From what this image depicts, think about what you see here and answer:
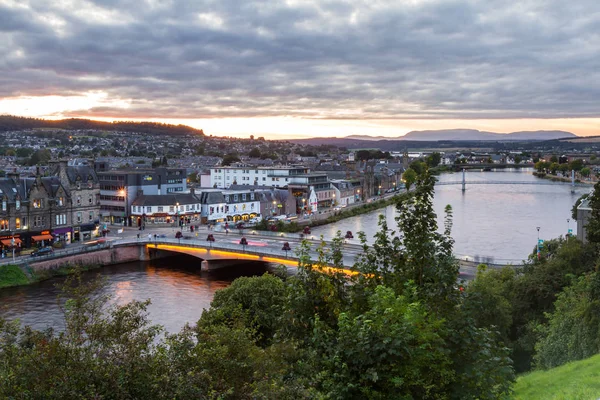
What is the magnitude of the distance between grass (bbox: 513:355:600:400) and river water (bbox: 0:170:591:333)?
875cm

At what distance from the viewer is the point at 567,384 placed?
9.95m

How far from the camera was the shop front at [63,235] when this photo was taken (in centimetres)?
3843

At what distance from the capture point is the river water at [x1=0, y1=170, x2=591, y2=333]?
82.5ft

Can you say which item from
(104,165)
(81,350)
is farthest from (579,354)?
(104,165)

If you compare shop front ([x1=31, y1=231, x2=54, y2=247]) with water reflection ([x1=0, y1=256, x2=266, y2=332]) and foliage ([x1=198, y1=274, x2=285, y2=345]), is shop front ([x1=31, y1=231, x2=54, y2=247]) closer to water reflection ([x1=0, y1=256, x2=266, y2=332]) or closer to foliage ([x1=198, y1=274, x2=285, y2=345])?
water reflection ([x1=0, y1=256, x2=266, y2=332])

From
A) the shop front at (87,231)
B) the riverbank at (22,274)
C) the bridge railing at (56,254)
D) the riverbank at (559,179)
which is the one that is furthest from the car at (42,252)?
the riverbank at (559,179)

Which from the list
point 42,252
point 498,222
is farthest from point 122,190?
point 498,222

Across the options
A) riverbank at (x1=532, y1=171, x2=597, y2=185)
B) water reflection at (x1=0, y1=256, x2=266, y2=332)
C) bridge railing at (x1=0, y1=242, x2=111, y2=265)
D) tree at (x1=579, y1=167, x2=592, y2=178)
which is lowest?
water reflection at (x1=0, y1=256, x2=266, y2=332)

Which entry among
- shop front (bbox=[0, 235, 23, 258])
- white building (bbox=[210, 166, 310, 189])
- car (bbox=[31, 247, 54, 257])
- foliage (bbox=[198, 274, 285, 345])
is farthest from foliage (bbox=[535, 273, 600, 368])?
white building (bbox=[210, 166, 310, 189])

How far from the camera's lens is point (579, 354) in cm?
1388

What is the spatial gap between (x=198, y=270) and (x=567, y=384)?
93.8ft

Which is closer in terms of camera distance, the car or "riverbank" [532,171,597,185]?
the car

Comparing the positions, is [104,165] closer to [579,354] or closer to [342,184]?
[342,184]

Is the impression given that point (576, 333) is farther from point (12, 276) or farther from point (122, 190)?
point (122, 190)
